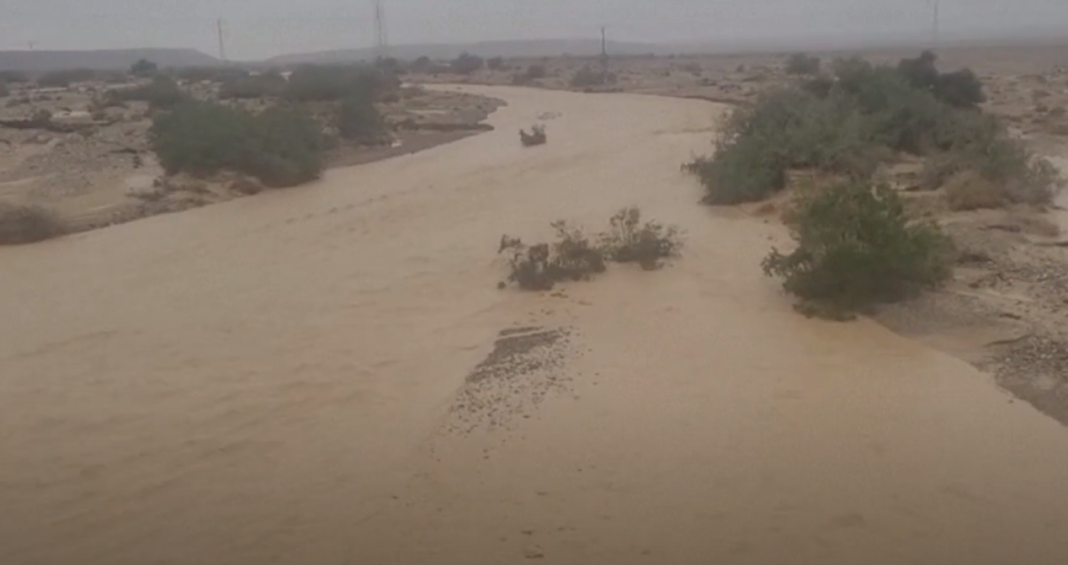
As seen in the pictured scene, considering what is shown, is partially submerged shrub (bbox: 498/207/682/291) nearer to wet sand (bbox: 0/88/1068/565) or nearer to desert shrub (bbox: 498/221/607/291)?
desert shrub (bbox: 498/221/607/291)

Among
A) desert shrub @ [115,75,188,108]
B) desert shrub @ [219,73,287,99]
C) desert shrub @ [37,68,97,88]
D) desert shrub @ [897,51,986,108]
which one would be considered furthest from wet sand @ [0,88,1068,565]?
desert shrub @ [37,68,97,88]

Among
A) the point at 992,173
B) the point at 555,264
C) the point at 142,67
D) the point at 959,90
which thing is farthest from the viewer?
the point at 142,67

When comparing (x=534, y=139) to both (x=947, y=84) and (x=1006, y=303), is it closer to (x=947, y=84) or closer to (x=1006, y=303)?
(x=947, y=84)

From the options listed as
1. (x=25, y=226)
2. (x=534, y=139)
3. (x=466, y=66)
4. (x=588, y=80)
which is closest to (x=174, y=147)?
(x=25, y=226)

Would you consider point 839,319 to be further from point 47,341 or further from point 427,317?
point 47,341

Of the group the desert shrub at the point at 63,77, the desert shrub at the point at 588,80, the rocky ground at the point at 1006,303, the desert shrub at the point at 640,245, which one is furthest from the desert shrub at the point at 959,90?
the desert shrub at the point at 63,77

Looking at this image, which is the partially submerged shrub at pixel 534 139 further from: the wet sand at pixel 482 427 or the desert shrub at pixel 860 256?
the desert shrub at pixel 860 256

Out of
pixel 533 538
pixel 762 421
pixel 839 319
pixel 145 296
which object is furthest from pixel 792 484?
pixel 145 296
